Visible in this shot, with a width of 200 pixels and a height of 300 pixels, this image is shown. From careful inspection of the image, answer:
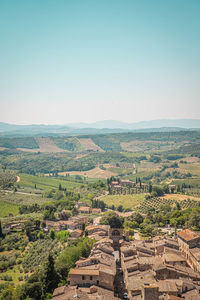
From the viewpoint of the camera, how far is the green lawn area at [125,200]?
8186cm

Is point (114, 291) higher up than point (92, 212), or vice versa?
point (114, 291)

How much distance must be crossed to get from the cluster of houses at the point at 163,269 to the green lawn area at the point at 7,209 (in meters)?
40.3

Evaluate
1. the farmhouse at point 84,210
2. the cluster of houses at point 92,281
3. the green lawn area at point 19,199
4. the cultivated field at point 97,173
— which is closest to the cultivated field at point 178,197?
the farmhouse at point 84,210

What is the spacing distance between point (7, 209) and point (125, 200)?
3597 centimetres

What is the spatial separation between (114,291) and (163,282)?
19.9 ft

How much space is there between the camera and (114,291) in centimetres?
3175

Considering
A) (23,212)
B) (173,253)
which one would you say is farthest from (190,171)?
(173,253)

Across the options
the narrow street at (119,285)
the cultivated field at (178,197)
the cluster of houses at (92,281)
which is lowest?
the cultivated field at (178,197)

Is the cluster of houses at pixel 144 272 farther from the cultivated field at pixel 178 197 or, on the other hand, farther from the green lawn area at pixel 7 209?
the green lawn area at pixel 7 209

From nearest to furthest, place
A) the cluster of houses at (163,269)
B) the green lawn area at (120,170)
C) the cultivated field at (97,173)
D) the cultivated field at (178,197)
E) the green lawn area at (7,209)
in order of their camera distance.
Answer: the cluster of houses at (163,269), the green lawn area at (7,209), the cultivated field at (178,197), the cultivated field at (97,173), the green lawn area at (120,170)

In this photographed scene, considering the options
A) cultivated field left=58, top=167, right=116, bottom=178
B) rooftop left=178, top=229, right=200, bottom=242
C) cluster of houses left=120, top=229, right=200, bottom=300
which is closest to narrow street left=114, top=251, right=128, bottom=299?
cluster of houses left=120, top=229, right=200, bottom=300

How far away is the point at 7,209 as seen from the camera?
255ft

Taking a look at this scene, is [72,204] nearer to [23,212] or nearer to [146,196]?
[23,212]

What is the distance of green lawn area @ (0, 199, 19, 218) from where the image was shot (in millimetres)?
73812
